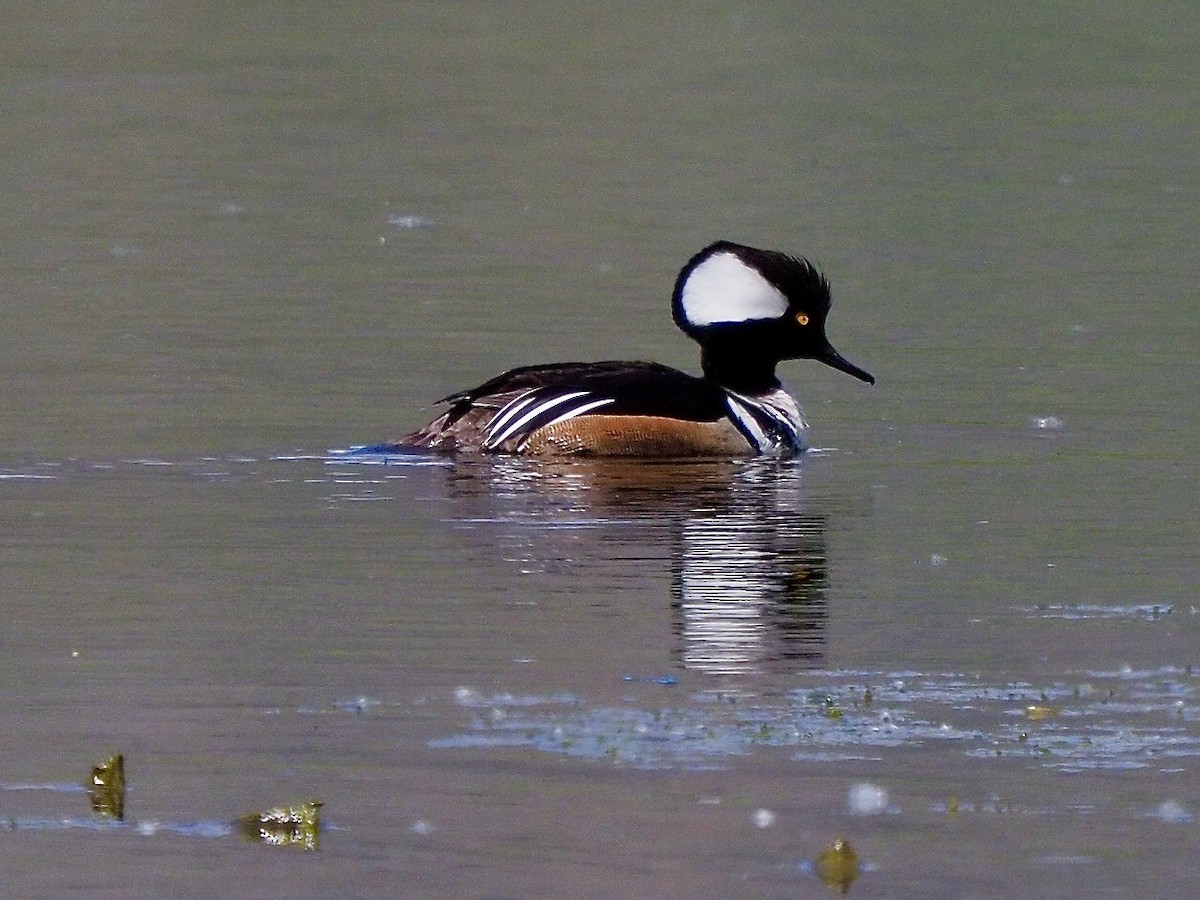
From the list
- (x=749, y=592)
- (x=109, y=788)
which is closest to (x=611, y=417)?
(x=749, y=592)

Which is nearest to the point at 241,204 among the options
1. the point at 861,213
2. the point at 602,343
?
the point at 861,213

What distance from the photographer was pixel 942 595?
27.7ft

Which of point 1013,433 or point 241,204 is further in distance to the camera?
point 241,204

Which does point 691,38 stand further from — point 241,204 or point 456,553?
point 456,553

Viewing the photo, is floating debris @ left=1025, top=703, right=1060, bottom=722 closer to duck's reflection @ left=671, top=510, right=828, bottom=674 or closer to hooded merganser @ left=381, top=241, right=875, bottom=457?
duck's reflection @ left=671, top=510, right=828, bottom=674

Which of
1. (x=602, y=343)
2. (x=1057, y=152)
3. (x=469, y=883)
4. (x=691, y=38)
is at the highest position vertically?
(x=691, y=38)

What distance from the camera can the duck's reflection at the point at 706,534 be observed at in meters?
7.75

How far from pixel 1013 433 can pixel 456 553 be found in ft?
11.8

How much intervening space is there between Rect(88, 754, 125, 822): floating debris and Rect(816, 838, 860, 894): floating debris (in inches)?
60.4

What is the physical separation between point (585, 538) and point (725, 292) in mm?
3153

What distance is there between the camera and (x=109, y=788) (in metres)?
6.05

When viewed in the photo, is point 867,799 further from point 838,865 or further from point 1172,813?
point 1172,813

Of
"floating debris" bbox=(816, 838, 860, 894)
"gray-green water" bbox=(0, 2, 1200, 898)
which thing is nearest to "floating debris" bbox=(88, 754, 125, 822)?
"gray-green water" bbox=(0, 2, 1200, 898)

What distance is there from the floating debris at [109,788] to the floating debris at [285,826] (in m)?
0.30
